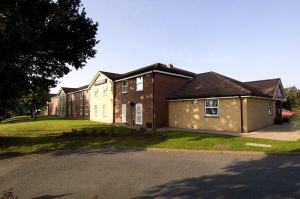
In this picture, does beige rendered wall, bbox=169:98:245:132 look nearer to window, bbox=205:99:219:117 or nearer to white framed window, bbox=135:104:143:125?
window, bbox=205:99:219:117

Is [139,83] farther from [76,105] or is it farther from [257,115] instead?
[76,105]

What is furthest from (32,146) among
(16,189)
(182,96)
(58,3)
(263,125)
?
(263,125)

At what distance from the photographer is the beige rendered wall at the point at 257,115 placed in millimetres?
19656

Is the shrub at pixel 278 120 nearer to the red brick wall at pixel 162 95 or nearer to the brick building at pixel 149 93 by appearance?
the brick building at pixel 149 93

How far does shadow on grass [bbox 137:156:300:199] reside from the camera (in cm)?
618

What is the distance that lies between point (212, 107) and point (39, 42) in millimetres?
14922

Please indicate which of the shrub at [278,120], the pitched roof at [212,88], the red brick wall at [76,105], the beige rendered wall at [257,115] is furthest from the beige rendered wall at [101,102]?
the shrub at [278,120]

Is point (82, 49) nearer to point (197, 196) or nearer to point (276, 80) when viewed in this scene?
point (197, 196)

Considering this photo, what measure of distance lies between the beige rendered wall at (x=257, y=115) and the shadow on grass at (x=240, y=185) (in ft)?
35.7

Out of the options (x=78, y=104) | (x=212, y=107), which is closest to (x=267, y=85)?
(x=212, y=107)

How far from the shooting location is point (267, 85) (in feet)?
90.5

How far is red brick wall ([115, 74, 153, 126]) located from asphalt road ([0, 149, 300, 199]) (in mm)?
13380

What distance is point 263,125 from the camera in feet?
75.0

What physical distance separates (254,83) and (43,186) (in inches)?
1115
